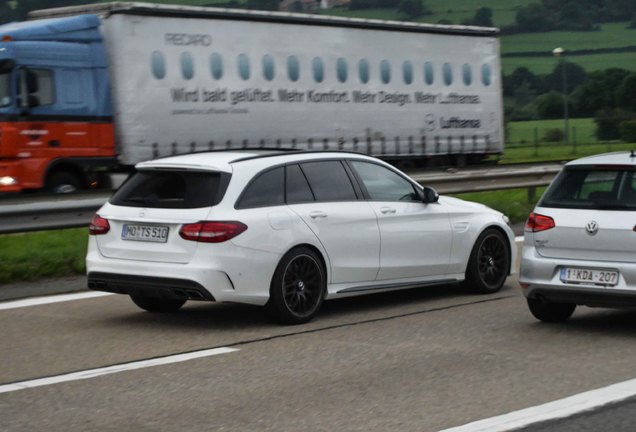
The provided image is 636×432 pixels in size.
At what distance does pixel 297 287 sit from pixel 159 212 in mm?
1249

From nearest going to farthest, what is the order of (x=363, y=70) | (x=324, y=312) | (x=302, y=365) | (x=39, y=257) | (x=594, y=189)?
(x=302, y=365) < (x=594, y=189) < (x=324, y=312) < (x=39, y=257) < (x=363, y=70)

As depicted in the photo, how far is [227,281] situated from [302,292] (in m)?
0.76

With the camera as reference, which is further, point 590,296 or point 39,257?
point 39,257

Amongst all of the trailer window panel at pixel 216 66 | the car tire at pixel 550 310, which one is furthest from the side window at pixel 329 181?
A: the trailer window panel at pixel 216 66

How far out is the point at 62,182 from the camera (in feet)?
73.4

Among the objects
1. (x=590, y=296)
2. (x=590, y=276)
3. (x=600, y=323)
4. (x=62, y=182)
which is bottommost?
(x=600, y=323)

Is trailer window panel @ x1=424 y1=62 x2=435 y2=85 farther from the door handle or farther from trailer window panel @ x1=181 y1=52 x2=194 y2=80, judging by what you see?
the door handle

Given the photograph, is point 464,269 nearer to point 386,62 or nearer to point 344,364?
point 344,364

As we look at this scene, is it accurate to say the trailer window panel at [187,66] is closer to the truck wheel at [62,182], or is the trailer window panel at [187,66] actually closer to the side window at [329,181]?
the truck wheel at [62,182]

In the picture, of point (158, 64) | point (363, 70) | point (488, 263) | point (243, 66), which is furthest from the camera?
point (363, 70)

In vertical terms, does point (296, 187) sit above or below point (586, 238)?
above

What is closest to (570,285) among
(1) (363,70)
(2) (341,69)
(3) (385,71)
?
(2) (341,69)

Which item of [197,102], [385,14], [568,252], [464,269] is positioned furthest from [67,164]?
[385,14]

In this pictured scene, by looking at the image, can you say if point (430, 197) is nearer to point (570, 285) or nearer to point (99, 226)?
point (570, 285)
